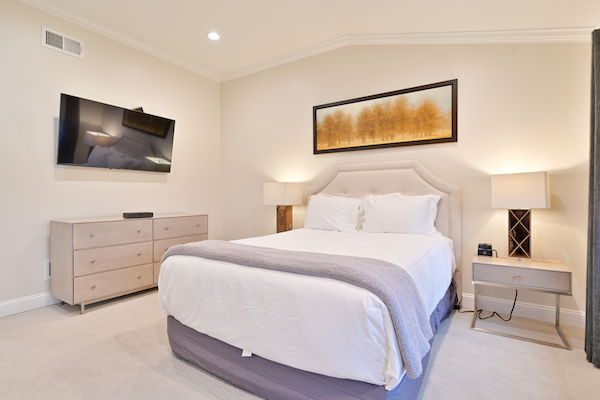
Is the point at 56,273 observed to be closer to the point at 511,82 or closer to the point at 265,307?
the point at 265,307

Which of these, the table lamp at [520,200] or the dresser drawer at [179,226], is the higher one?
the table lamp at [520,200]

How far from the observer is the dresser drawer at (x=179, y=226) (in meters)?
3.40

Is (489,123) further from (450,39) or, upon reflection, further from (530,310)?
(530,310)

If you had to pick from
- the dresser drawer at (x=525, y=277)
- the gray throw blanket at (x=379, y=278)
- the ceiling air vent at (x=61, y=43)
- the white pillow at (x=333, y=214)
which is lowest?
the dresser drawer at (x=525, y=277)

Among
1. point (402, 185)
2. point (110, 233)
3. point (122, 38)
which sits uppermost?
point (122, 38)

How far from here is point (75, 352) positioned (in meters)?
2.09

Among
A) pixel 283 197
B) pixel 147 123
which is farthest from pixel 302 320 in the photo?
pixel 147 123

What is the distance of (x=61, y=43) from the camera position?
3076mm

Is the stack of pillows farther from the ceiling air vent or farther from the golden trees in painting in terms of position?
the ceiling air vent

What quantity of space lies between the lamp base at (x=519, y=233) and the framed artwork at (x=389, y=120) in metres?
0.91

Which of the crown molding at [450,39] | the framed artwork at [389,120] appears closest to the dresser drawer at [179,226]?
the framed artwork at [389,120]

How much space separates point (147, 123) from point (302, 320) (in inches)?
130

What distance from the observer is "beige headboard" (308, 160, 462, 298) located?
293cm

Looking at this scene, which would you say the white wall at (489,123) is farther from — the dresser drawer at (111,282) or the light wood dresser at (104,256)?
the dresser drawer at (111,282)
